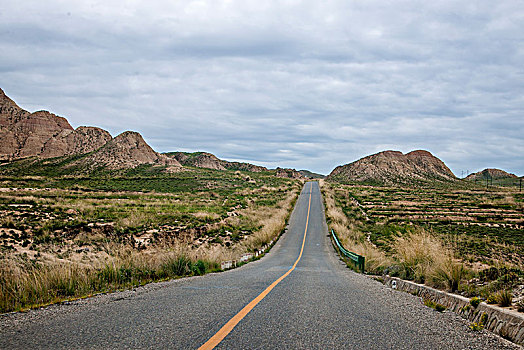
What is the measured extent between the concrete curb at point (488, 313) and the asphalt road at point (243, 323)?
0.15 m

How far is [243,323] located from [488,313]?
3.32 m

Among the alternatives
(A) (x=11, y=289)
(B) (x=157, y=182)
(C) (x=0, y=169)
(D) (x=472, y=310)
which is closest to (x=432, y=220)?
(D) (x=472, y=310)

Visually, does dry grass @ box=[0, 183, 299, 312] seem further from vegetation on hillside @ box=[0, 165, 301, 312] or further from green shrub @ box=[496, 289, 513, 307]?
green shrub @ box=[496, 289, 513, 307]

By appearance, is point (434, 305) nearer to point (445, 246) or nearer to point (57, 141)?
point (445, 246)

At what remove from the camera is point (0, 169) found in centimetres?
10950

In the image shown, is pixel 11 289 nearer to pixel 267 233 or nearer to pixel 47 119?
pixel 267 233

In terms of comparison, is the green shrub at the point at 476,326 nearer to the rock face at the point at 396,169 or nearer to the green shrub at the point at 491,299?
the green shrub at the point at 491,299

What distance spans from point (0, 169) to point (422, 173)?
17589cm

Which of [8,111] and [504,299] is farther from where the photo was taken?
[8,111]

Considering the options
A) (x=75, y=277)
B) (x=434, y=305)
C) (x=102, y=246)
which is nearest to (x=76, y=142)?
(x=102, y=246)

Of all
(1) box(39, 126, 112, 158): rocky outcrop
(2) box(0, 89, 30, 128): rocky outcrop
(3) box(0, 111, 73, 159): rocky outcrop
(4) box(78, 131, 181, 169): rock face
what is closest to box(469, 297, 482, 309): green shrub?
(4) box(78, 131, 181, 169): rock face

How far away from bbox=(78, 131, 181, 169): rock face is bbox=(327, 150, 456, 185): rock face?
88.0 metres

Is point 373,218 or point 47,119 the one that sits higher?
point 47,119

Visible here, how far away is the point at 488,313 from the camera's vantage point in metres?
4.65
